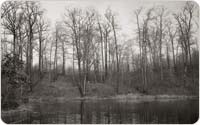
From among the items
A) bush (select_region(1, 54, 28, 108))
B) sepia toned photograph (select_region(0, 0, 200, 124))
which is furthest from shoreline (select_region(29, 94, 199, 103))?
bush (select_region(1, 54, 28, 108))

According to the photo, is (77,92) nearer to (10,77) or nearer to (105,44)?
(105,44)

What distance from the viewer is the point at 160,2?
12609 mm

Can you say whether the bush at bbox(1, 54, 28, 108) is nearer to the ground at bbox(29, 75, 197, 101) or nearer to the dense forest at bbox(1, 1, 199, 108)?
the dense forest at bbox(1, 1, 199, 108)

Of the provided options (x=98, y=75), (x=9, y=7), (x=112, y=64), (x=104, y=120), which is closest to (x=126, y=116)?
(x=104, y=120)

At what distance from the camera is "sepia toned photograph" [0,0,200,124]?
1245 centimetres

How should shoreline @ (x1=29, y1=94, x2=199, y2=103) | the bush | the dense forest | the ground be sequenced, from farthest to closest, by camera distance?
1. the ground
2. shoreline @ (x1=29, y1=94, x2=199, y2=103)
3. the dense forest
4. the bush

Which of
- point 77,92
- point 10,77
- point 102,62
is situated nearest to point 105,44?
point 102,62

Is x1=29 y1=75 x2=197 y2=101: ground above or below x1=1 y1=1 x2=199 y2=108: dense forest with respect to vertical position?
below

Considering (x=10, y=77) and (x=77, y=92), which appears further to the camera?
(x=77, y=92)

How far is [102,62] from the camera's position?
29.8 metres

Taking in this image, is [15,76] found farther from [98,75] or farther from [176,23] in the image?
[98,75]

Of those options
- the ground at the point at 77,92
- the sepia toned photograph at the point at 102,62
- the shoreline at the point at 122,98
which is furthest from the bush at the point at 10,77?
the ground at the point at 77,92

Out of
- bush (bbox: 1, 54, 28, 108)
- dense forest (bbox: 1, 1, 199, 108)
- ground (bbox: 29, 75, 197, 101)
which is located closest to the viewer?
bush (bbox: 1, 54, 28, 108)

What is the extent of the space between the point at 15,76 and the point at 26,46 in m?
11.6
